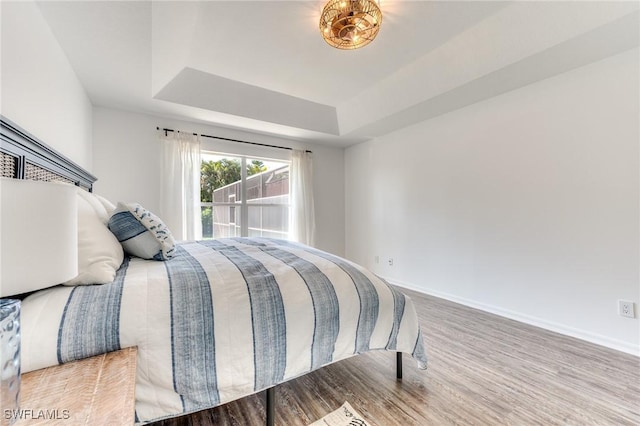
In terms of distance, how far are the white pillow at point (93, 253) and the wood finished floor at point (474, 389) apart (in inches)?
33.1

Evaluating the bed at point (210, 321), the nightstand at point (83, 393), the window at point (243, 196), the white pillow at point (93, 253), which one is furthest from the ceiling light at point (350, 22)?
the window at point (243, 196)

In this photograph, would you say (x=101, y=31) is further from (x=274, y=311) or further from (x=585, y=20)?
(x=585, y=20)

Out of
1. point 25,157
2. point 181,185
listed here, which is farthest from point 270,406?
point 181,185

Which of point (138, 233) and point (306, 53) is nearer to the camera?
point (138, 233)

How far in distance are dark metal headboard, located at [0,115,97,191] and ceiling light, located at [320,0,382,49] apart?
1801mm

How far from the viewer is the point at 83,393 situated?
692 mm

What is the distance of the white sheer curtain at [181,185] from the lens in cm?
321

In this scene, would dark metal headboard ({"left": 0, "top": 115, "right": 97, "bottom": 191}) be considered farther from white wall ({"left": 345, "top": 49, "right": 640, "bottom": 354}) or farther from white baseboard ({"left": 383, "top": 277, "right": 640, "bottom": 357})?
white baseboard ({"left": 383, "top": 277, "right": 640, "bottom": 357})

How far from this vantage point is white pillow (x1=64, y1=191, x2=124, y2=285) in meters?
1.04

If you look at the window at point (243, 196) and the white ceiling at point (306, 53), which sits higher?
the white ceiling at point (306, 53)

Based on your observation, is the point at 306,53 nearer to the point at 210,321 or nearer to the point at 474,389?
the point at 210,321

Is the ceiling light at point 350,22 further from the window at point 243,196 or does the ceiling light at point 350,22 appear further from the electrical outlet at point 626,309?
the electrical outlet at point 626,309

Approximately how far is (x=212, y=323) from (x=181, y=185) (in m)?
2.74
